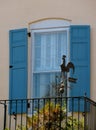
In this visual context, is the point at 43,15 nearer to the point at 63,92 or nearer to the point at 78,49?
the point at 78,49

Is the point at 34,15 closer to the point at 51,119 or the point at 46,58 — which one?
the point at 46,58

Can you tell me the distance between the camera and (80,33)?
35.1 feet

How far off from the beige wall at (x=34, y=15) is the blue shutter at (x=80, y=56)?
10cm

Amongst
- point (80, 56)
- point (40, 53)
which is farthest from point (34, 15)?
point (80, 56)

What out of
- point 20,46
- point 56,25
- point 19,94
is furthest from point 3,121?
point 56,25

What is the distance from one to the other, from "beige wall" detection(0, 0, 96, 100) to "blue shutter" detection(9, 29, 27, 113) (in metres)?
0.15

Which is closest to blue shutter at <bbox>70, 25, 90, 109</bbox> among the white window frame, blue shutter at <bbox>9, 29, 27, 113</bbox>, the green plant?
the white window frame

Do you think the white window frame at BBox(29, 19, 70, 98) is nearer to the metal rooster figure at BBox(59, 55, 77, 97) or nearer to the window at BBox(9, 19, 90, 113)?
the window at BBox(9, 19, 90, 113)

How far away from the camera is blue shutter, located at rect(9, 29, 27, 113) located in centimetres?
1105

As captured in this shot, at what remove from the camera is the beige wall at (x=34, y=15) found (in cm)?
1070

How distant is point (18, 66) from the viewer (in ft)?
36.5

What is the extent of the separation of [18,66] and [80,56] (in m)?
1.40

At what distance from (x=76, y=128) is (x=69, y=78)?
127 centimetres

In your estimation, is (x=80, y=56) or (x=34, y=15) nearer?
(x=80, y=56)
